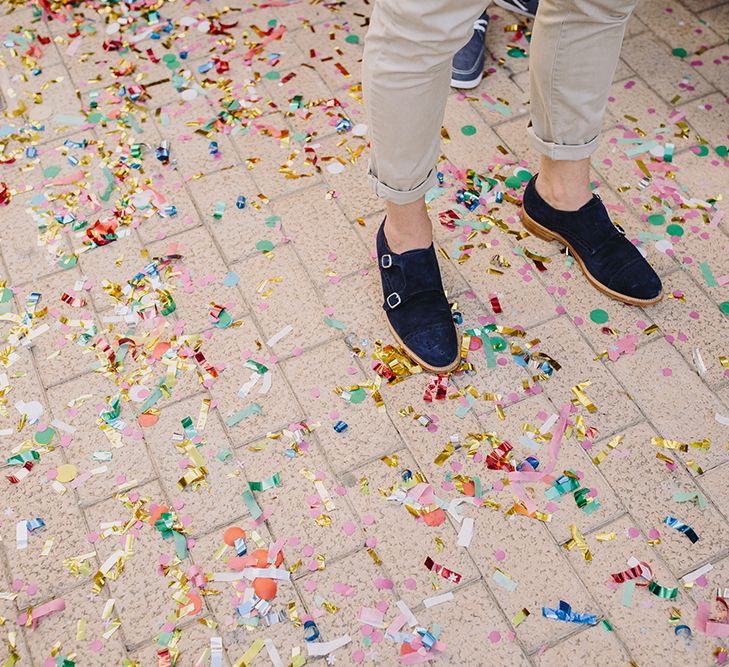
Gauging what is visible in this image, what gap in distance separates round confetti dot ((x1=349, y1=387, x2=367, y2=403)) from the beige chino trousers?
438mm

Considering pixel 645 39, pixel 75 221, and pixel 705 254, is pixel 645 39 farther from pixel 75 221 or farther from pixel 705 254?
pixel 75 221

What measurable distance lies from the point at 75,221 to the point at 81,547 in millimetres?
923

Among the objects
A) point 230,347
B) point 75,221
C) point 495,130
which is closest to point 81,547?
point 230,347

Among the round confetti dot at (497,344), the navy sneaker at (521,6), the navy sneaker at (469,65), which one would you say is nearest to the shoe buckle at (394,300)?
the round confetti dot at (497,344)

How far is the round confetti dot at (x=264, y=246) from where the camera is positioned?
206 centimetres

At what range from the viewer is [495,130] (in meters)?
2.33

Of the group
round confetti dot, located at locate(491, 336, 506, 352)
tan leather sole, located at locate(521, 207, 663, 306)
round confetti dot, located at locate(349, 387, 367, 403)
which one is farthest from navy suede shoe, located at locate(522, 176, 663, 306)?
round confetti dot, located at locate(349, 387, 367, 403)

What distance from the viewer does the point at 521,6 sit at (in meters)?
2.60

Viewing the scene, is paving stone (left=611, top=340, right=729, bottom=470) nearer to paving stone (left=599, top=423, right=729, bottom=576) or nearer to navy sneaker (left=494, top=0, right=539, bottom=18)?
paving stone (left=599, top=423, right=729, bottom=576)

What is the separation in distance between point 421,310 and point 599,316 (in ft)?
1.47

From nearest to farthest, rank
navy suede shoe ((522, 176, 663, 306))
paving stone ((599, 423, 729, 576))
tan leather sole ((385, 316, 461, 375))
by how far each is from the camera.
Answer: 1. paving stone ((599, 423, 729, 576))
2. tan leather sole ((385, 316, 461, 375))
3. navy suede shoe ((522, 176, 663, 306))

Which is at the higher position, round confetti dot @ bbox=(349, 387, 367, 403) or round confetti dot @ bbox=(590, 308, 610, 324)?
round confetti dot @ bbox=(590, 308, 610, 324)

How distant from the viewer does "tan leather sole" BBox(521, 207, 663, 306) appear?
191cm

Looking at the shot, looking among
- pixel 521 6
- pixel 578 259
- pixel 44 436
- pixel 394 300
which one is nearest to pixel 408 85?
pixel 394 300
